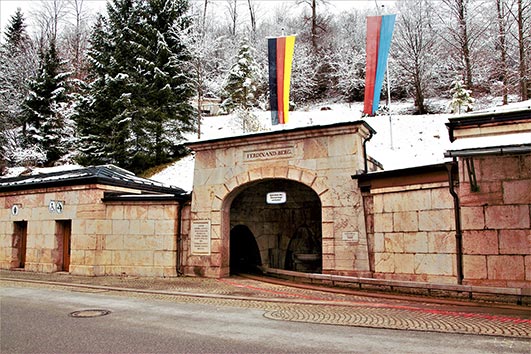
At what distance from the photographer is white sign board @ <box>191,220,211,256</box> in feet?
46.0

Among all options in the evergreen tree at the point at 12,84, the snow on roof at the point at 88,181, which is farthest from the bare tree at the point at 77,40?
the snow on roof at the point at 88,181

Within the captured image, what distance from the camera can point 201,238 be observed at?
14.1 metres

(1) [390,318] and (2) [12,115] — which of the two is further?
(2) [12,115]

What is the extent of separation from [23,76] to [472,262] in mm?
44980

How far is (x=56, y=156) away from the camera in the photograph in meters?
34.4

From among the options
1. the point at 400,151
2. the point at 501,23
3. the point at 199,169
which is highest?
the point at 501,23

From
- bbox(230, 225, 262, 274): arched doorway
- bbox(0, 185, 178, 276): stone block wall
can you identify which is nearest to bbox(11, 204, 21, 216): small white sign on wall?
bbox(0, 185, 178, 276): stone block wall

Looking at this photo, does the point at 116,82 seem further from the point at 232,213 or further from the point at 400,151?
the point at 400,151

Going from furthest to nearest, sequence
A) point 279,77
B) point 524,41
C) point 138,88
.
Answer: point 138,88 < point 524,41 < point 279,77

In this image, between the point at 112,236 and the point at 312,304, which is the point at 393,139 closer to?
the point at 112,236

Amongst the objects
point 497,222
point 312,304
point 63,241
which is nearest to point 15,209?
point 63,241

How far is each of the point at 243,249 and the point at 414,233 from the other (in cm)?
921

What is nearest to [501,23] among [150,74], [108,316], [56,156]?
[150,74]

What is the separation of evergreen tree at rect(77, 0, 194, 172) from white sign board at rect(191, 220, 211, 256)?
14.5 m
